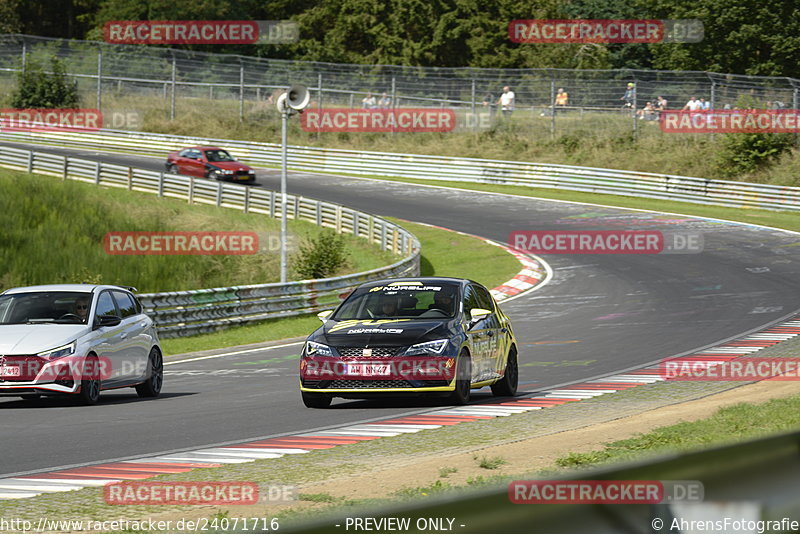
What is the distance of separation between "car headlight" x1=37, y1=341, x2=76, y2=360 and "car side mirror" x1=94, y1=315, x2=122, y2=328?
2.41ft

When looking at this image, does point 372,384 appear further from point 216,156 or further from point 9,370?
point 216,156

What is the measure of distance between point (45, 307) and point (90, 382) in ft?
4.20

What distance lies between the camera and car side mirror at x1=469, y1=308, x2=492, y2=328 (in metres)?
13.0

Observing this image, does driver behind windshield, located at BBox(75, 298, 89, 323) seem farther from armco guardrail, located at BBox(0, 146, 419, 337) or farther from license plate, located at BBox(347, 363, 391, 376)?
armco guardrail, located at BBox(0, 146, 419, 337)

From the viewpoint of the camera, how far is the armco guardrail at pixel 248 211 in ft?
74.7

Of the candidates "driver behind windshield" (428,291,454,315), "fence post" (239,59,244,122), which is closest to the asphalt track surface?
"driver behind windshield" (428,291,454,315)

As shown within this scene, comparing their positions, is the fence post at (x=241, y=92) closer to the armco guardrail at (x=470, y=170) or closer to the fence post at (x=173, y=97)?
the armco guardrail at (x=470, y=170)

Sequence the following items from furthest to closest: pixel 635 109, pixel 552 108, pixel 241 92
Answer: pixel 241 92, pixel 552 108, pixel 635 109

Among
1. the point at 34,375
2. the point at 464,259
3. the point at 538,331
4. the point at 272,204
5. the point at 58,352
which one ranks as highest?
the point at 58,352

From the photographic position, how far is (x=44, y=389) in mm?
12977

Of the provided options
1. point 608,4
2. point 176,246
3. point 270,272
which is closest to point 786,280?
point 270,272

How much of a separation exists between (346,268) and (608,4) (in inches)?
2276

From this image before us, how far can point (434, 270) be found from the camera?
32312mm

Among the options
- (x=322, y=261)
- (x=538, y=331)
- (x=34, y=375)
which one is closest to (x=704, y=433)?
(x=34, y=375)
